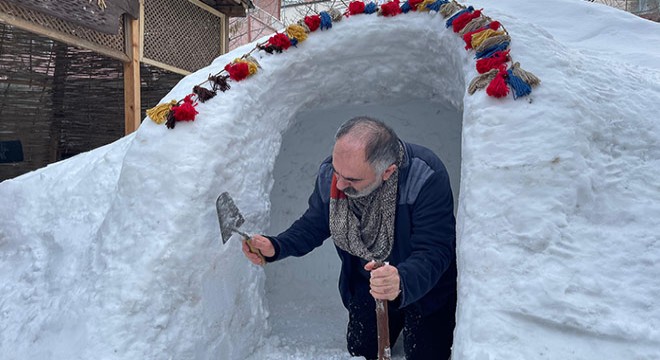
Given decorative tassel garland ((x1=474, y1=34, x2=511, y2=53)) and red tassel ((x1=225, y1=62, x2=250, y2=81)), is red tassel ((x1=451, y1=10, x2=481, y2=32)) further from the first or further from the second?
red tassel ((x1=225, y1=62, x2=250, y2=81))

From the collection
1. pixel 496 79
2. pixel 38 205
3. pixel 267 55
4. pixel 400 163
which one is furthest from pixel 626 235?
pixel 38 205

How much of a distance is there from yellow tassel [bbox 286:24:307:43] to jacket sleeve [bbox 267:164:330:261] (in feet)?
2.10

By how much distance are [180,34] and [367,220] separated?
4373 mm

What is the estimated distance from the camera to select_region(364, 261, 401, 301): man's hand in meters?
1.41

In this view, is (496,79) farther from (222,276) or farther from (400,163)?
(222,276)

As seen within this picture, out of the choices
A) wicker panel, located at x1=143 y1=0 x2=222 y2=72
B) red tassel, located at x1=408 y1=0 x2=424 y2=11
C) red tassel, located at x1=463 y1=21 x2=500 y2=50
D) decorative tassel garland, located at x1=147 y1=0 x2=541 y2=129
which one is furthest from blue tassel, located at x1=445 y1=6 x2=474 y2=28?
wicker panel, located at x1=143 y1=0 x2=222 y2=72

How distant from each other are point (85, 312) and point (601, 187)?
5.71 feet

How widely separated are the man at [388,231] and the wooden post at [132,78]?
124 inches

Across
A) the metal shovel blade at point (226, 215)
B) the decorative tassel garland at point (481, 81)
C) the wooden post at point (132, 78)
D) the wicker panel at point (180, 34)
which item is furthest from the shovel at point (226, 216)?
the wicker panel at point (180, 34)

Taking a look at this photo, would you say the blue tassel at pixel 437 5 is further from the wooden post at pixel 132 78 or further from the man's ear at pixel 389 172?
the wooden post at pixel 132 78

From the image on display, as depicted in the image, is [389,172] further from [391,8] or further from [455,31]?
[391,8]

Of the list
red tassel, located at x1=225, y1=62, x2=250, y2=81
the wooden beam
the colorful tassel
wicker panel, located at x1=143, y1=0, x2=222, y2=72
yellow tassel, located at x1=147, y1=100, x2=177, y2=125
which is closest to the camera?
the colorful tassel

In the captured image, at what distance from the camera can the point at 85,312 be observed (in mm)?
1834

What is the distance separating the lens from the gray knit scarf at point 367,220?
1.76m
